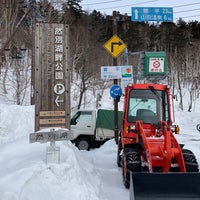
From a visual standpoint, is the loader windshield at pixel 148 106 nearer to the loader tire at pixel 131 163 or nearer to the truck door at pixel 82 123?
the loader tire at pixel 131 163

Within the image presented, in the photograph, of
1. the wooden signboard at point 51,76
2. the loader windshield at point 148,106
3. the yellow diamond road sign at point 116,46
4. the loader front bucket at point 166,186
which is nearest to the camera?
the loader front bucket at point 166,186

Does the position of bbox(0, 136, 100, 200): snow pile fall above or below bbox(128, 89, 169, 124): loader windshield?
below

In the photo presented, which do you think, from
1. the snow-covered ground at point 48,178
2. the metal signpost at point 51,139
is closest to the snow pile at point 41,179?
the snow-covered ground at point 48,178

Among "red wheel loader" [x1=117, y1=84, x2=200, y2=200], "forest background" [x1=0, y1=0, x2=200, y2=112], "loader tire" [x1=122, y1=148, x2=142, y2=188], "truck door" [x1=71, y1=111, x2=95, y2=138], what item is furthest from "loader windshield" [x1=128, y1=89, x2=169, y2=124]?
"forest background" [x1=0, y1=0, x2=200, y2=112]

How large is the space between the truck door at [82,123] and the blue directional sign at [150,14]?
16.5 ft

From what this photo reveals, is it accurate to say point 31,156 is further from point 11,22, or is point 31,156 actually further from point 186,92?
point 186,92

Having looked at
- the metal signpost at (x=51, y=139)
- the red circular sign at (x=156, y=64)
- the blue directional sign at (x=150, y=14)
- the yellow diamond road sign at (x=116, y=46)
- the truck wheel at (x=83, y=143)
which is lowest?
the truck wheel at (x=83, y=143)

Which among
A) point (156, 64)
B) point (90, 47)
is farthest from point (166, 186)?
point (90, 47)

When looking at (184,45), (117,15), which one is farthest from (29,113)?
(184,45)

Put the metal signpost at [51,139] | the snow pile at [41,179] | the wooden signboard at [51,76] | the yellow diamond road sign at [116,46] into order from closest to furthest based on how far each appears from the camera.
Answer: the snow pile at [41,179], the metal signpost at [51,139], the wooden signboard at [51,76], the yellow diamond road sign at [116,46]

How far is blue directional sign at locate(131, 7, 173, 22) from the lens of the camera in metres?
11.7

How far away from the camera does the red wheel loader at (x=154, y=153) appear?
4.18 meters

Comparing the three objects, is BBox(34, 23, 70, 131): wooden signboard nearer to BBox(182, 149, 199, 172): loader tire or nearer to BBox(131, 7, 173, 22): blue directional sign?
BBox(182, 149, 199, 172): loader tire

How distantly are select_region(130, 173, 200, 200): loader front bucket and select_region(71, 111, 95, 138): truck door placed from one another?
33.5 feet
